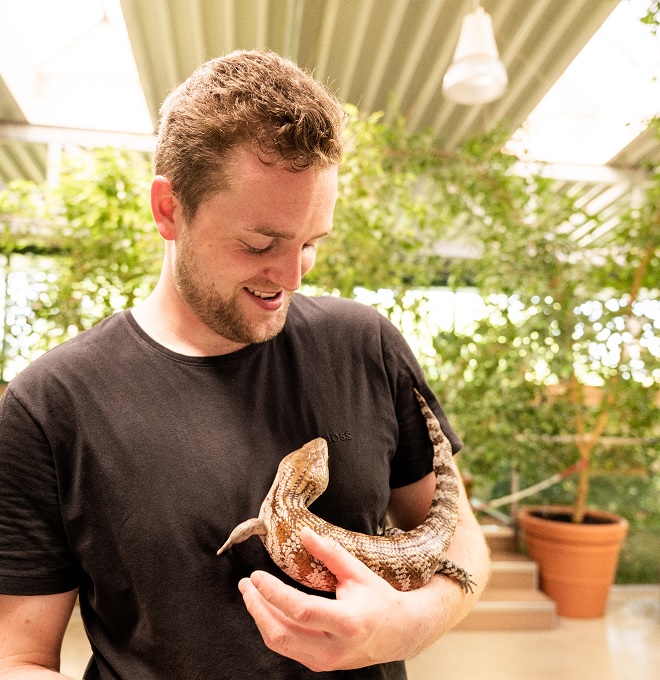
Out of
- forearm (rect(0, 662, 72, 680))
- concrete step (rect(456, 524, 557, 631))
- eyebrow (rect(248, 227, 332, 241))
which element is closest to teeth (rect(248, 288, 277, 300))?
eyebrow (rect(248, 227, 332, 241))

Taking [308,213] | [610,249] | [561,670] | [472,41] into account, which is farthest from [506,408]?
[308,213]

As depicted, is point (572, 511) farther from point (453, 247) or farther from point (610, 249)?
point (453, 247)

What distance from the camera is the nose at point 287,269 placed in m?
1.19

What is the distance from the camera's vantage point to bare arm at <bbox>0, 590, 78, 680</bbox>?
1098 millimetres

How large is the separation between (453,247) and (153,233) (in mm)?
4593

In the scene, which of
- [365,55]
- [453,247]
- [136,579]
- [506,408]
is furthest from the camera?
[453,247]

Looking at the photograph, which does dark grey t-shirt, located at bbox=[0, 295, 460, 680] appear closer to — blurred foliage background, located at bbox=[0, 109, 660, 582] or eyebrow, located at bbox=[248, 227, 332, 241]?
eyebrow, located at bbox=[248, 227, 332, 241]

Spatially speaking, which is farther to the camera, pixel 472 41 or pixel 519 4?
pixel 519 4

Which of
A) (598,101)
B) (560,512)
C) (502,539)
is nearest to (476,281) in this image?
(560,512)

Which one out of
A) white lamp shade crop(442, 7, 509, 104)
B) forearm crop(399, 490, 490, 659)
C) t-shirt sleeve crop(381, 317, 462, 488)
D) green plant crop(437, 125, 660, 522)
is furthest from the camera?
green plant crop(437, 125, 660, 522)

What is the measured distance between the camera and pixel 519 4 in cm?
455

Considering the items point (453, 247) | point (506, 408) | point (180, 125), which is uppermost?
point (180, 125)

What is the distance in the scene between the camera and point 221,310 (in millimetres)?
1226

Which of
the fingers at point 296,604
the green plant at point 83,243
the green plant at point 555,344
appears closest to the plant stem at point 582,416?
the green plant at point 555,344
